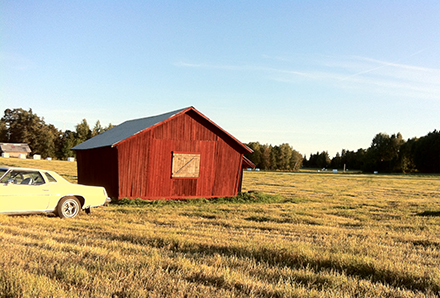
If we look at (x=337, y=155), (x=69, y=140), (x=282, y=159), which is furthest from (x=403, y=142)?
(x=69, y=140)

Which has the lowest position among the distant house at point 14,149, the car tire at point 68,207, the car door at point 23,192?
the car tire at point 68,207

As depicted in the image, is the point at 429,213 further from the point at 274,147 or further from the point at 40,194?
the point at 274,147

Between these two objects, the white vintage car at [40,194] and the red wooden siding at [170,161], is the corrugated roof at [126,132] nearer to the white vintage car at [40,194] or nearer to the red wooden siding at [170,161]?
the red wooden siding at [170,161]

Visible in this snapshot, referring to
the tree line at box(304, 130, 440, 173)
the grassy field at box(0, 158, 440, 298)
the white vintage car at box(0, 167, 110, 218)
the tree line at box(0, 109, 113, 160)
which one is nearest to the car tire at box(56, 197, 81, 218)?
the white vintage car at box(0, 167, 110, 218)

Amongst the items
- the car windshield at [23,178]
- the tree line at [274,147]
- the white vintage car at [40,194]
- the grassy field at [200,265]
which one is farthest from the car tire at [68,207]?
the tree line at [274,147]

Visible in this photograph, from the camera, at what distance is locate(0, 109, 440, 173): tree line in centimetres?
9023

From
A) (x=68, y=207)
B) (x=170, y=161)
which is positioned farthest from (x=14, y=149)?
(x=68, y=207)

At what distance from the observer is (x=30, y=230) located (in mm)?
8906

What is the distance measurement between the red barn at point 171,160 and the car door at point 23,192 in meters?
6.57

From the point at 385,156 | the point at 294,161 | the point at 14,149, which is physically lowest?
the point at 14,149

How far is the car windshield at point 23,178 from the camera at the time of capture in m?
10.9

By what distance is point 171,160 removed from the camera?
64.6ft

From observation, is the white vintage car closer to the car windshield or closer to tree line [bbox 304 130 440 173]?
the car windshield

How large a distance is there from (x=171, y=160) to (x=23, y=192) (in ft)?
31.0
